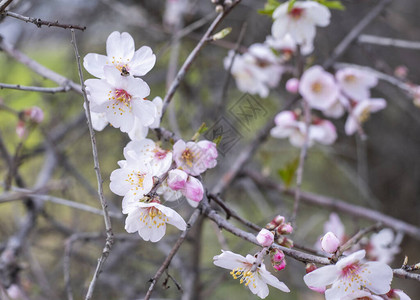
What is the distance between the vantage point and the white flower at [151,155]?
1.07 meters

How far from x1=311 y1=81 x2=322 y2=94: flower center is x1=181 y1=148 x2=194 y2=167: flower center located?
3.30 feet

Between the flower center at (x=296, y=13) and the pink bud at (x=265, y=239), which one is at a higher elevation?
the flower center at (x=296, y=13)

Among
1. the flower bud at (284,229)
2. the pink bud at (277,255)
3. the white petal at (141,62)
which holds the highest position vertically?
the white petal at (141,62)

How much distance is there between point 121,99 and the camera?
113cm

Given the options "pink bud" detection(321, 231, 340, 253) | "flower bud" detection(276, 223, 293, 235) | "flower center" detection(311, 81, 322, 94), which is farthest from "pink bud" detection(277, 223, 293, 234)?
"flower center" detection(311, 81, 322, 94)

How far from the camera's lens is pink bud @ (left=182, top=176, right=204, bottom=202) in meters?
1.02

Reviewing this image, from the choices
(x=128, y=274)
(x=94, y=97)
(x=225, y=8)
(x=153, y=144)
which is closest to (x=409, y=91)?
(x=225, y=8)

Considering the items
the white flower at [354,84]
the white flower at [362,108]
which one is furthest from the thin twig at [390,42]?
the white flower at [362,108]

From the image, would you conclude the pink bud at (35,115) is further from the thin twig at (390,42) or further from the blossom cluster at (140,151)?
the thin twig at (390,42)

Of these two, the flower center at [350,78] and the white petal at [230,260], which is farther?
the flower center at [350,78]

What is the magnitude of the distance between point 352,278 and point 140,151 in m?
0.67

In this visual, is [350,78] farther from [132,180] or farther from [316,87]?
[132,180]

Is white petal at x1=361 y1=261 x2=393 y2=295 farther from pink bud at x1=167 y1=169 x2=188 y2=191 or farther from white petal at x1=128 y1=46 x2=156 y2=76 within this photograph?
white petal at x1=128 y1=46 x2=156 y2=76

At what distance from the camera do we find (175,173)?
1.03 m
